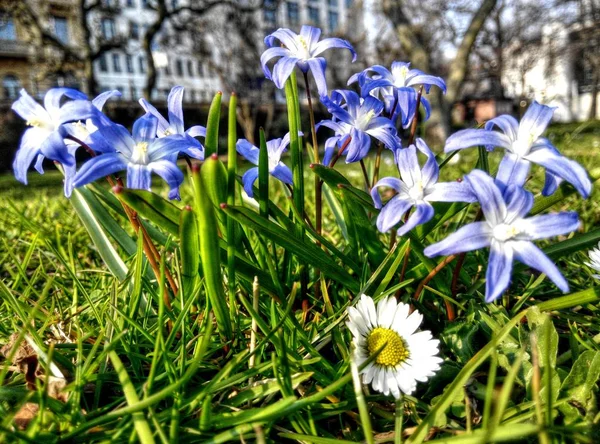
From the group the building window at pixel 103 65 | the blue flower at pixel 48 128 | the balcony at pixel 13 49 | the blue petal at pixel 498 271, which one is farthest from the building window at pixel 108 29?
the blue petal at pixel 498 271

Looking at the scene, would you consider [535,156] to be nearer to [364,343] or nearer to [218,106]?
[364,343]

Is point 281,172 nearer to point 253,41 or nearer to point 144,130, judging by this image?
point 144,130

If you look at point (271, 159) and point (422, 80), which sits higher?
point (422, 80)

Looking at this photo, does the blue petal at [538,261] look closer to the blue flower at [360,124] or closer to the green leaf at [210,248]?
the blue flower at [360,124]

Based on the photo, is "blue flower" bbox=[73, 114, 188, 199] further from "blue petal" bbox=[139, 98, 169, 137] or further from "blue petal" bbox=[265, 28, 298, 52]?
"blue petal" bbox=[265, 28, 298, 52]

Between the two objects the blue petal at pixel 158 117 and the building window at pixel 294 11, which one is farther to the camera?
the building window at pixel 294 11

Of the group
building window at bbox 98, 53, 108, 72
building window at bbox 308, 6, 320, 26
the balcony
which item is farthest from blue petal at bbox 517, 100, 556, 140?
building window at bbox 98, 53, 108, 72

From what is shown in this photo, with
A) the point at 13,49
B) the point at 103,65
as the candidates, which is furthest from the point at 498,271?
the point at 103,65
